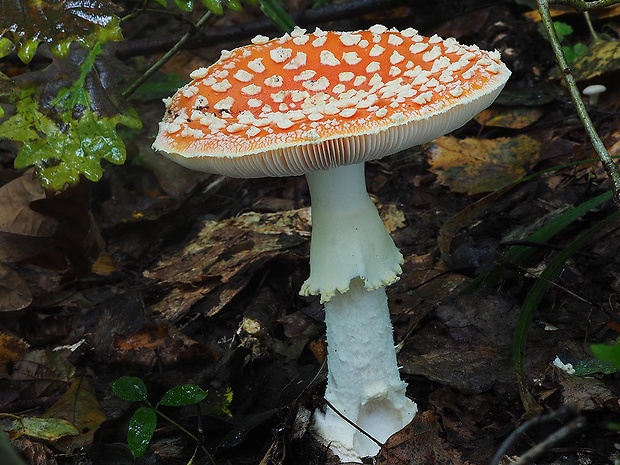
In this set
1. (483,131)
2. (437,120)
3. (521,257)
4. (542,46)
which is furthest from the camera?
(542,46)

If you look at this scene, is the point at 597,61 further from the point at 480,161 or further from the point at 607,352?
the point at 607,352

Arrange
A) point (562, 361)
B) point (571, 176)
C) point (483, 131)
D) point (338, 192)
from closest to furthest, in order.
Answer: point (338, 192) → point (562, 361) → point (571, 176) → point (483, 131)

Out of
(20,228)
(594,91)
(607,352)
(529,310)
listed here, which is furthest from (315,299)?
(594,91)

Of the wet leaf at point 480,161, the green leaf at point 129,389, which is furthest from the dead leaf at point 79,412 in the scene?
the wet leaf at point 480,161

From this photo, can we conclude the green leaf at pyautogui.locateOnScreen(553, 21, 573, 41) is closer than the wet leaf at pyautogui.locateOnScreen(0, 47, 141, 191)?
No

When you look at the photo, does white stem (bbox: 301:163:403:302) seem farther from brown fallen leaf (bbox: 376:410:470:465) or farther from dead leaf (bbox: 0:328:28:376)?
dead leaf (bbox: 0:328:28:376)

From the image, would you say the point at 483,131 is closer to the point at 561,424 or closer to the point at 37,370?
the point at 561,424

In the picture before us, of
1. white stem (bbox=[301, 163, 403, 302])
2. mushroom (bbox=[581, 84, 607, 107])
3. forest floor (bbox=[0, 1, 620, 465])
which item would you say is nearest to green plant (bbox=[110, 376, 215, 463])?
forest floor (bbox=[0, 1, 620, 465])

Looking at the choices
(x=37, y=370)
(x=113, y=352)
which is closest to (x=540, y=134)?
(x=113, y=352)
